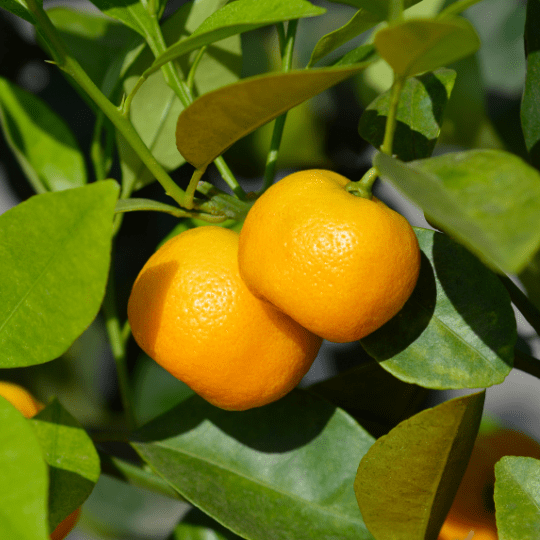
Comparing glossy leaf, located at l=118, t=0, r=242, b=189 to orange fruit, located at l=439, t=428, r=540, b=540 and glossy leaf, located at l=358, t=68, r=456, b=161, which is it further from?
orange fruit, located at l=439, t=428, r=540, b=540

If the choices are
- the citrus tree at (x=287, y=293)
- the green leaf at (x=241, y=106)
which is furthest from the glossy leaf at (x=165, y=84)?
the green leaf at (x=241, y=106)

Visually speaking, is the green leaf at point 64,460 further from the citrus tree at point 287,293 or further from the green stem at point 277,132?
the green stem at point 277,132

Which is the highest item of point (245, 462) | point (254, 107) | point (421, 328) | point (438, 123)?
point (254, 107)

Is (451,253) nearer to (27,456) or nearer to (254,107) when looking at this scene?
(254,107)

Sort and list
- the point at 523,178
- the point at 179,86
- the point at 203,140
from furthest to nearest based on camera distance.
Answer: the point at 179,86
the point at 203,140
the point at 523,178

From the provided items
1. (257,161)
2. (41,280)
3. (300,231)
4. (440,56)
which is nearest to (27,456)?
(41,280)

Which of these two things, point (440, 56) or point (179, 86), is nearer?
point (440, 56)
